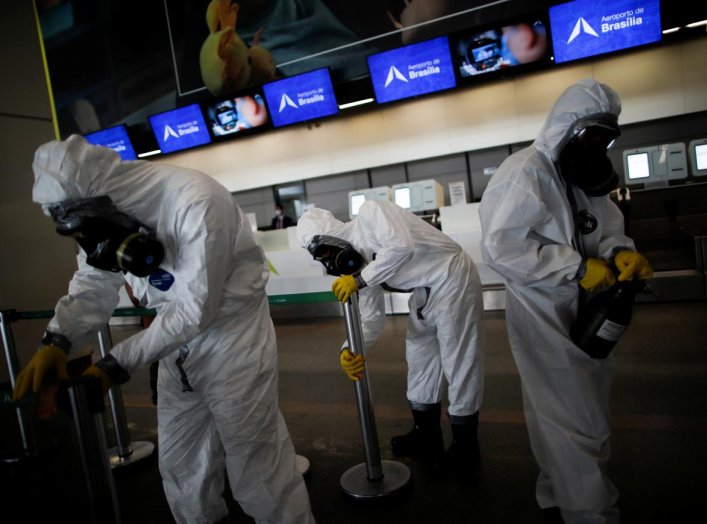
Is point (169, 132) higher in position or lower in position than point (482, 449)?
higher

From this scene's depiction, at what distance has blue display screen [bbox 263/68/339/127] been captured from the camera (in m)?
7.99

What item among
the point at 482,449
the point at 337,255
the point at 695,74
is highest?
the point at 695,74

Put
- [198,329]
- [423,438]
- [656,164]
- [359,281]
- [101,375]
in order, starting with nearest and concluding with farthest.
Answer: [101,375]
[198,329]
[359,281]
[423,438]
[656,164]

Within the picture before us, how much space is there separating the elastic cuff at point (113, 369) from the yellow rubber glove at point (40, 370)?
14 cm

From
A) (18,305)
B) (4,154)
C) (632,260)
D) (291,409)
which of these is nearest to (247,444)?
(632,260)

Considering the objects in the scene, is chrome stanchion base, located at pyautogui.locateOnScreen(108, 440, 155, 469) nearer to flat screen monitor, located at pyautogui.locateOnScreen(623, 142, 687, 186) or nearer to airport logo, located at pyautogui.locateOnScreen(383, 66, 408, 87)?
airport logo, located at pyautogui.locateOnScreen(383, 66, 408, 87)

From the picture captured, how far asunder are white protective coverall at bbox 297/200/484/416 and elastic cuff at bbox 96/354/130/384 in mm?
1253

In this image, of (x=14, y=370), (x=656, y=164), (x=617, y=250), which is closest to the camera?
(x=617, y=250)

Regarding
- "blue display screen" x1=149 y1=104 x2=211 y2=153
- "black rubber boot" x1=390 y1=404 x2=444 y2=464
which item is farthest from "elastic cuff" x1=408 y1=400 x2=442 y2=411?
"blue display screen" x1=149 y1=104 x2=211 y2=153

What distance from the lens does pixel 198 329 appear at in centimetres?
157

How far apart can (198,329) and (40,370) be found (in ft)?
1.82

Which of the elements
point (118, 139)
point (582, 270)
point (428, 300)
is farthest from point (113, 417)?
point (118, 139)

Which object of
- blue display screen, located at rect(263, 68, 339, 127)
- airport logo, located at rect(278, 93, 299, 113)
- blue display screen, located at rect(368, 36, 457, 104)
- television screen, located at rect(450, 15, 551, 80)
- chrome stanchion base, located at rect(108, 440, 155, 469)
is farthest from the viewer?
airport logo, located at rect(278, 93, 299, 113)

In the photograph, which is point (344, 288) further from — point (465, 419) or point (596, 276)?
point (596, 276)
